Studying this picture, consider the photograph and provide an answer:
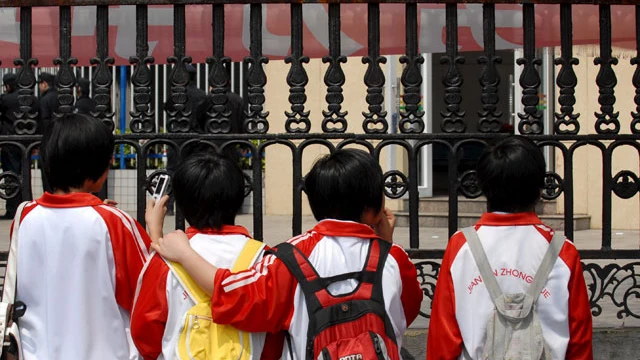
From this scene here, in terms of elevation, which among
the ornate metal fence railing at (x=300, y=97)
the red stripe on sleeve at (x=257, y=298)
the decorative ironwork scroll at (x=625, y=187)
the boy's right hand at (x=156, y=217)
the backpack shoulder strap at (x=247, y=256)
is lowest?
the red stripe on sleeve at (x=257, y=298)

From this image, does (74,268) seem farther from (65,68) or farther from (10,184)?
(65,68)

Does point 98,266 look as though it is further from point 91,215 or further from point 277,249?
point 277,249

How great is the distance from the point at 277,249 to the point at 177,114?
1.73 m

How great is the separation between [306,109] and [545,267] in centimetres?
800

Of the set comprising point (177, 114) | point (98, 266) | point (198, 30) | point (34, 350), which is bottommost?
point (34, 350)

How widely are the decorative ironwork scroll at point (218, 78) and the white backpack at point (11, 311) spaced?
1.50 meters

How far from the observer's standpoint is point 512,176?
133 inches

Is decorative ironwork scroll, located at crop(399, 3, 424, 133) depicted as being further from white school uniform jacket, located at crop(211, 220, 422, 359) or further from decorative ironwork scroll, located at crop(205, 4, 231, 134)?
white school uniform jacket, located at crop(211, 220, 422, 359)

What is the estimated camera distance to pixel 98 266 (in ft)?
11.0

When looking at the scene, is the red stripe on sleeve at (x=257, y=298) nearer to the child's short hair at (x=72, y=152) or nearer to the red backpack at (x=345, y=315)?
the red backpack at (x=345, y=315)

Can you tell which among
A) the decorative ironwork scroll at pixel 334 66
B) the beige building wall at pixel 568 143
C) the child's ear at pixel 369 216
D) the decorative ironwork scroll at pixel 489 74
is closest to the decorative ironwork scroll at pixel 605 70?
the decorative ironwork scroll at pixel 489 74

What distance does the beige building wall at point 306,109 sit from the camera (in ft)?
37.1

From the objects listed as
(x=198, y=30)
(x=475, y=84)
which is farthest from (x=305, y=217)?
(x=475, y=84)

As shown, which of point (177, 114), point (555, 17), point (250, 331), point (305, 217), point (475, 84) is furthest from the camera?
point (475, 84)
